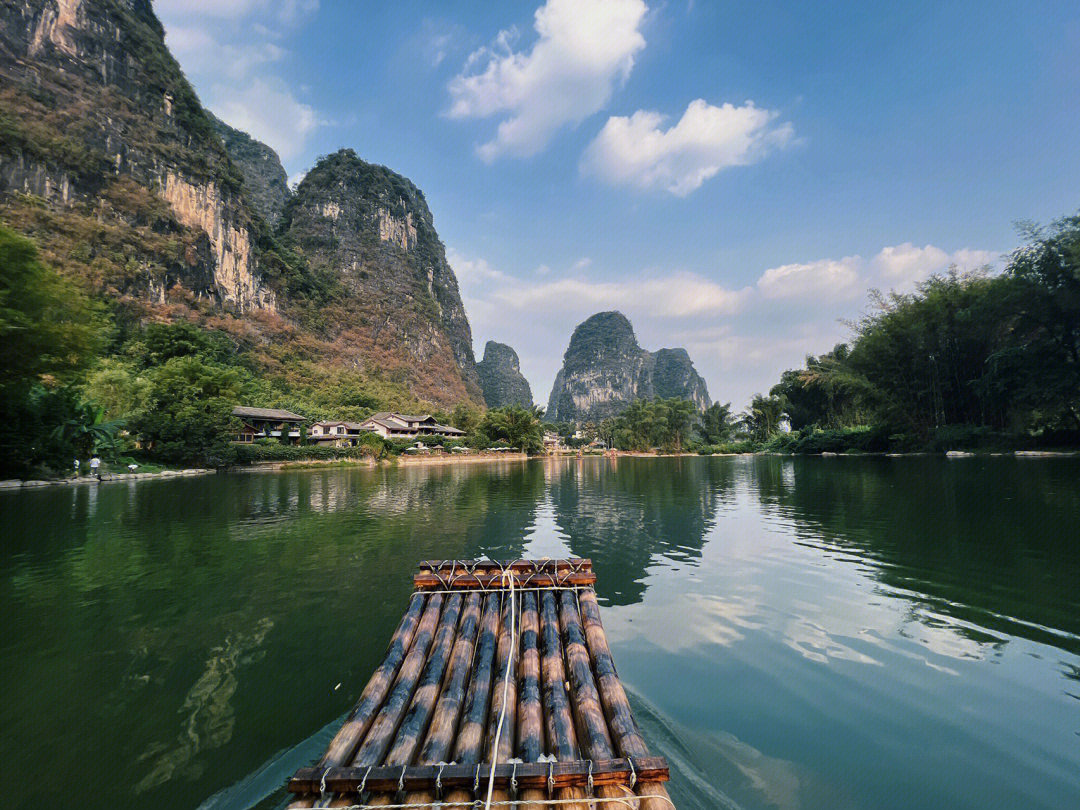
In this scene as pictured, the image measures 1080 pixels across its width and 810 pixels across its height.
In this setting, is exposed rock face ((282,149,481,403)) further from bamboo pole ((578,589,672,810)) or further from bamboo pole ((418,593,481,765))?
bamboo pole ((578,589,672,810))

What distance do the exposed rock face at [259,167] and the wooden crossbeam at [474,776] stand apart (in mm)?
163942

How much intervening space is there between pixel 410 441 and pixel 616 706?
65.5 m

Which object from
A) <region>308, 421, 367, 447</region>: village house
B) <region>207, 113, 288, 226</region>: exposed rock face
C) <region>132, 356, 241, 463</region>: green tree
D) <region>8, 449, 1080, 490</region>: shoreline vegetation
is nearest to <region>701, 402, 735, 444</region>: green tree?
<region>8, 449, 1080, 490</region>: shoreline vegetation

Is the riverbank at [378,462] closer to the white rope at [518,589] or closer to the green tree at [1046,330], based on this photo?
the white rope at [518,589]

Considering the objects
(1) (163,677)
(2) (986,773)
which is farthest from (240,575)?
(2) (986,773)

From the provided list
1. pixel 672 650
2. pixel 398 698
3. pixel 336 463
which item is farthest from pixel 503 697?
pixel 336 463

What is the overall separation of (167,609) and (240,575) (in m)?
1.92

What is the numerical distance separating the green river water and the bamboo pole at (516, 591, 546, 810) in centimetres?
133

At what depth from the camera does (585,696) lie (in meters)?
3.44

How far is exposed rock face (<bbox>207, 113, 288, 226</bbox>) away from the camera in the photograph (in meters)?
139

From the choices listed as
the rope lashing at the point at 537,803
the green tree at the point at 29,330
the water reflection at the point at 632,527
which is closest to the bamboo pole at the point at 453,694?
the rope lashing at the point at 537,803

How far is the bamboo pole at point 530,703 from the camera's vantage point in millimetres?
2805

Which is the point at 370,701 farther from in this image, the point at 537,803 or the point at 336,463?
the point at 336,463

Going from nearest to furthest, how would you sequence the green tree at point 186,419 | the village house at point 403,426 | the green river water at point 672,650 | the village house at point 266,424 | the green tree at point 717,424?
1. the green river water at point 672,650
2. the green tree at point 186,419
3. the village house at point 266,424
4. the village house at point 403,426
5. the green tree at point 717,424
